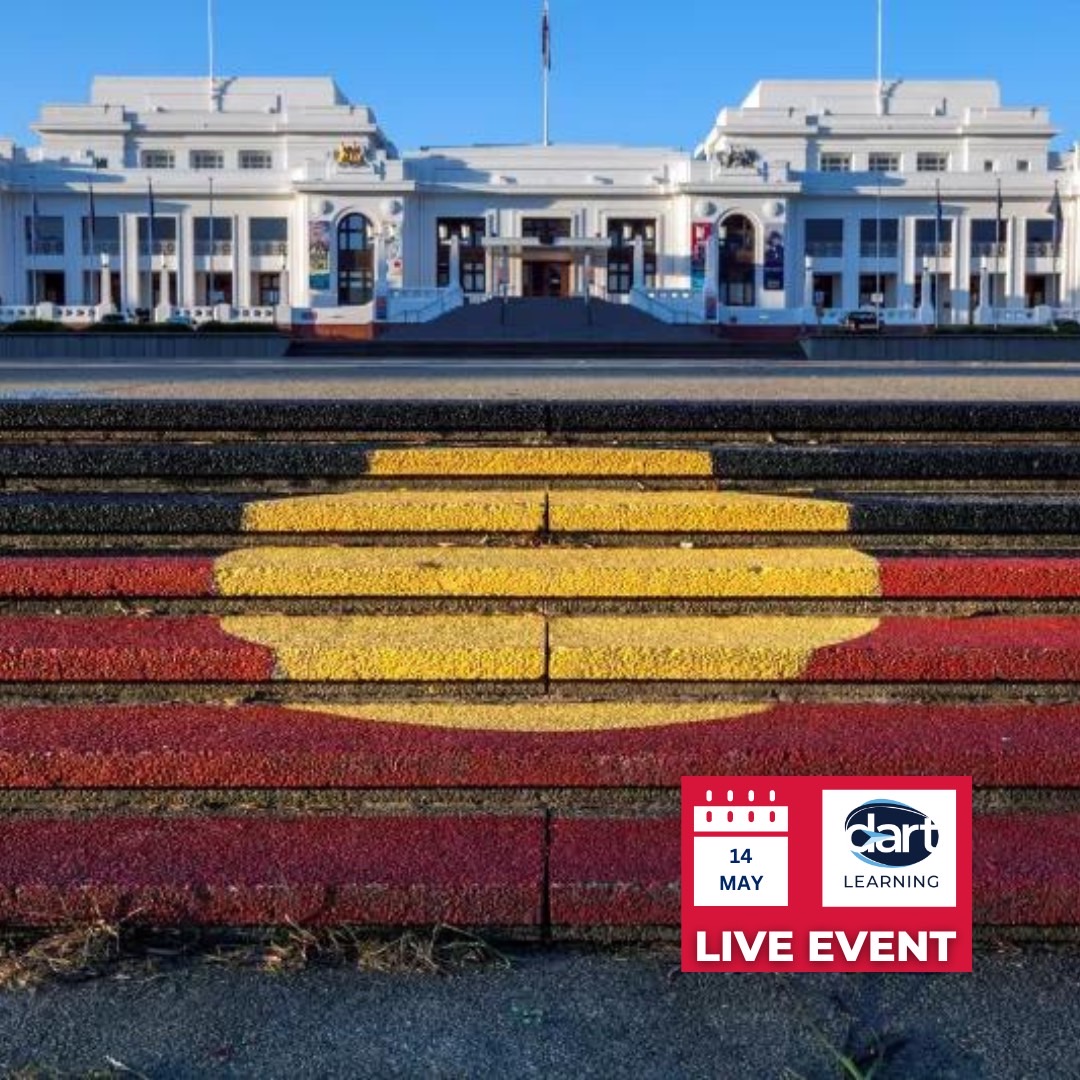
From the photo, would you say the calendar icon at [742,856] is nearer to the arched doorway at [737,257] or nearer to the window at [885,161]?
the arched doorway at [737,257]

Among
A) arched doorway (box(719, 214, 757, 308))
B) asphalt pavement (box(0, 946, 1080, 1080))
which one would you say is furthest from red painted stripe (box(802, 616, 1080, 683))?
arched doorway (box(719, 214, 757, 308))

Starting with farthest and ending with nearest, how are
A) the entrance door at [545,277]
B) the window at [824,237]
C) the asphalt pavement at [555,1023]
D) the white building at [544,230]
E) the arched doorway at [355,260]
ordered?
the entrance door at [545,277] → the window at [824,237] → the arched doorway at [355,260] → the white building at [544,230] → the asphalt pavement at [555,1023]

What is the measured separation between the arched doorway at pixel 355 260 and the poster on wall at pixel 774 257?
19147 mm

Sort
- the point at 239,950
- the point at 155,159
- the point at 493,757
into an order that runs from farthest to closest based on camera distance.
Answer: the point at 155,159 → the point at 493,757 → the point at 239,950

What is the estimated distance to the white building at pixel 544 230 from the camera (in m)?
63.6

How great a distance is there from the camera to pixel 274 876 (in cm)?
287

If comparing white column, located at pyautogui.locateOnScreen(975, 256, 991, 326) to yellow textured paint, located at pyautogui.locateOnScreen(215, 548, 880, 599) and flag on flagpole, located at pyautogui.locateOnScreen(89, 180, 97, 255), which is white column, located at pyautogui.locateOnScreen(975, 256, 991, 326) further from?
yellow textured paint, located at pyautogui.locateOnScreen(215, 548, 880, 599)

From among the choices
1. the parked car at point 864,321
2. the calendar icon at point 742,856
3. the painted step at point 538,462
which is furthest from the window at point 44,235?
the calendar icon at point 742,856

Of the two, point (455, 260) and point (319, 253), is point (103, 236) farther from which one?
point (455, 260)

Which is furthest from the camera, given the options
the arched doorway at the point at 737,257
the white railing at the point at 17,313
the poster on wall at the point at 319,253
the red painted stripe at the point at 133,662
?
the arched doorway at the point at 737,257

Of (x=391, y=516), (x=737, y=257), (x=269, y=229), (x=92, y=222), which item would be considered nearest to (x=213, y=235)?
(x=269, y=229)

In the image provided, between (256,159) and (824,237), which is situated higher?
(256,159)

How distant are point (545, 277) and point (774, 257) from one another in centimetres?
1194

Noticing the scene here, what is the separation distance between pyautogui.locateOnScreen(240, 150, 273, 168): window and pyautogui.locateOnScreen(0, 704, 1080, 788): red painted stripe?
73520mm
